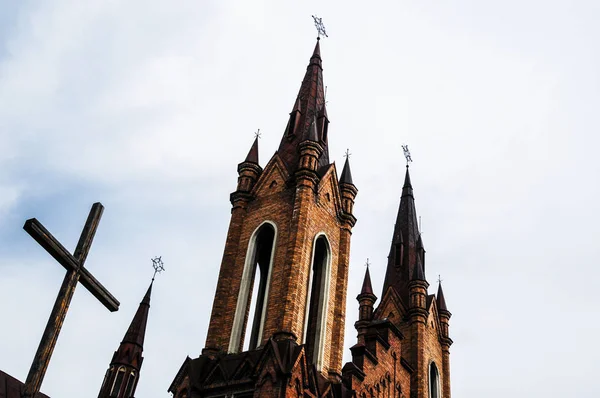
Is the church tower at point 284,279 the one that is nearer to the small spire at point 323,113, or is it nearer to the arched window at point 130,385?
the small spire at point 323,113

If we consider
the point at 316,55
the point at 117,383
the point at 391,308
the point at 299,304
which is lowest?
the point at 299,304

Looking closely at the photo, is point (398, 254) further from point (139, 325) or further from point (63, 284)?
point (63, 284)

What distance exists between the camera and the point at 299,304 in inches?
679

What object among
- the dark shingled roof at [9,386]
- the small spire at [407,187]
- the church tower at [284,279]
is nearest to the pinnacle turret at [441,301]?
the small spire at [407,187]

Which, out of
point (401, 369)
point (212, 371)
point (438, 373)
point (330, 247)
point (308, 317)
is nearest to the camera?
point (212, 371)

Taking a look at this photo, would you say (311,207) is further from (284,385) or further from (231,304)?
(284,385)

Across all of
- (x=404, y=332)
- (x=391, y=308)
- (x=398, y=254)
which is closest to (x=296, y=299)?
(x=404, y=332)

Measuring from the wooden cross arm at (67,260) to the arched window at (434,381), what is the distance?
59.5ft

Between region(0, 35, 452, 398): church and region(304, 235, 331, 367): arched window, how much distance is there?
0.03 metres

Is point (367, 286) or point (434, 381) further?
point (367, 286)

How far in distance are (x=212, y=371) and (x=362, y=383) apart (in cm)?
451

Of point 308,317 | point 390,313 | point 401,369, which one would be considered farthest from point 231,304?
point 390,313

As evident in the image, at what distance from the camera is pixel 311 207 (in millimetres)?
19328

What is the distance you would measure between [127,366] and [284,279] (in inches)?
866
